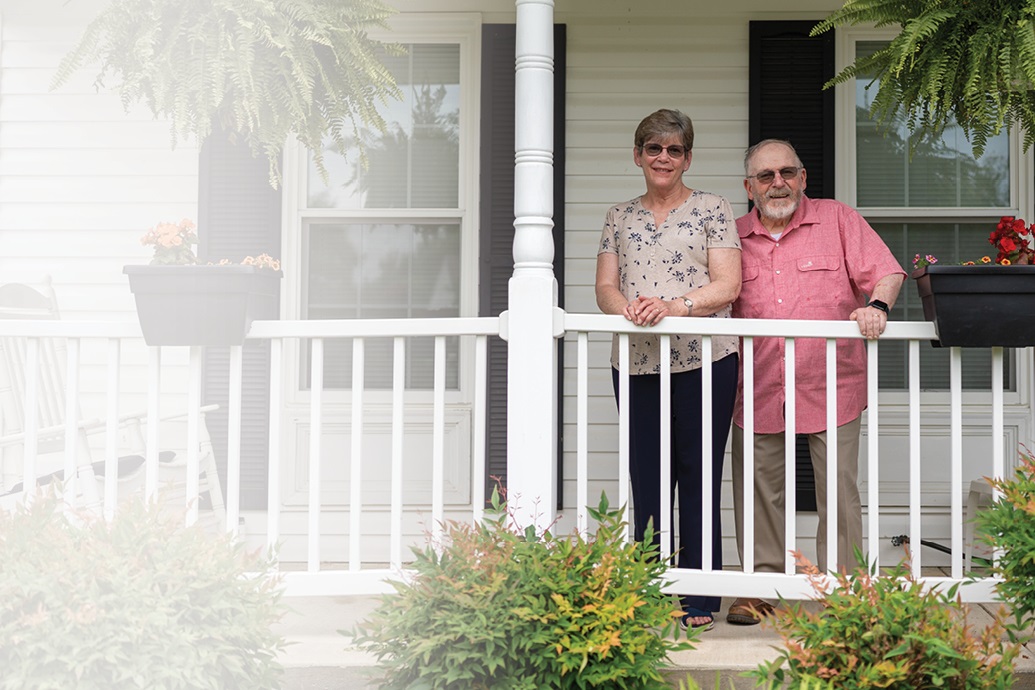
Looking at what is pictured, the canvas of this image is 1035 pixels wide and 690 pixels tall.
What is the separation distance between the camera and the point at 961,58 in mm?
2832

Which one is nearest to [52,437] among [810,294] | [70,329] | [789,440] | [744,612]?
[70,329]

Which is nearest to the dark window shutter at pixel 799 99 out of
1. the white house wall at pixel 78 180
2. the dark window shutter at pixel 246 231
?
the dark window shutter at pixel 246 231

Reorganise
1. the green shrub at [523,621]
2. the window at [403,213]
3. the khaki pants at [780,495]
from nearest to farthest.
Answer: the green shrub at [523,621], the khaki pants at [780,495], the window at [403,213]

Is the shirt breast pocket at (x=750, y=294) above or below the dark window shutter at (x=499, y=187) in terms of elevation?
below

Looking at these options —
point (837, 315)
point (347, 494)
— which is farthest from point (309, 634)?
point (837, 315)

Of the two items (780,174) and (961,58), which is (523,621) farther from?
(961,58)

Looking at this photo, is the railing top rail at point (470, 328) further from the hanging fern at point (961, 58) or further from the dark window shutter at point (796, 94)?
the dark window shutter at point (796, 94)

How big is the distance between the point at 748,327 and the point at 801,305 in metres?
0.46

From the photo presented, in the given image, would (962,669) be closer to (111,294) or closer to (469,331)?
(469,331)

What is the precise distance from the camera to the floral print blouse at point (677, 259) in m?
3.11

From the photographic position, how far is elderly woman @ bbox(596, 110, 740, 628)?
3.11m

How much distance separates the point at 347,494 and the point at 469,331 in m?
1.57

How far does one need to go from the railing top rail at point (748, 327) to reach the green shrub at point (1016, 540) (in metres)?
0.55

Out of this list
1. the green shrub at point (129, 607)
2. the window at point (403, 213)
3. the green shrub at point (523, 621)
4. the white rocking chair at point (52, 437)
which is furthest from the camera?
the window at point (403, 213)
